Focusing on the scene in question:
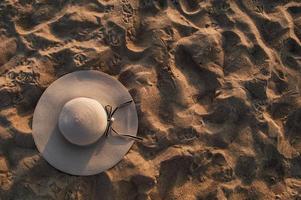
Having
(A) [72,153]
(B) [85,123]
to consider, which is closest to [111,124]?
(B) [85,123]

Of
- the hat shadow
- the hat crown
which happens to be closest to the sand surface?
the hat shadow

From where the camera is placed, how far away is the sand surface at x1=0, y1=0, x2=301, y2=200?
2893 millimetres

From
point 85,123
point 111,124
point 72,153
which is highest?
point 85,123

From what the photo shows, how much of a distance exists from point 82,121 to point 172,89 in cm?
84

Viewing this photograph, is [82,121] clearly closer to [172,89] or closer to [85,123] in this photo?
[85,123]

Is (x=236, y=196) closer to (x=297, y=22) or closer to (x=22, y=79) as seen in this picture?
(x=297, y=22)

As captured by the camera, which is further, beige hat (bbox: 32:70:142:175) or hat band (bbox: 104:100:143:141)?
hat band (bbox: 104:100:143:141)

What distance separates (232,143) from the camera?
3066mm

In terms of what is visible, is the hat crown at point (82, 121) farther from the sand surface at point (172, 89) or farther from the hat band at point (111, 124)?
the sand surface at point (172, 89)

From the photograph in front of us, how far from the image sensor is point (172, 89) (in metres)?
3.12

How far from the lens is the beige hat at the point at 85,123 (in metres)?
2.77

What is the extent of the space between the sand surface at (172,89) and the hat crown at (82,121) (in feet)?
1.00

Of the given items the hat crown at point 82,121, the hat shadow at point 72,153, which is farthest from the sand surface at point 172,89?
the hat crown at point 82,121

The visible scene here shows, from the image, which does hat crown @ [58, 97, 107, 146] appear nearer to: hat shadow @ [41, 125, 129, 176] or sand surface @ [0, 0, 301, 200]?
hat shadow @ [41, 125, 129, 176]
